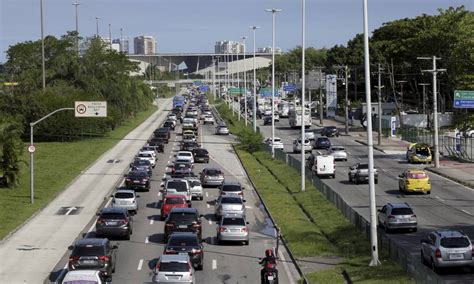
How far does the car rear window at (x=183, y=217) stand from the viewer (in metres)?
37.5

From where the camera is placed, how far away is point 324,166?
63219 millimetres

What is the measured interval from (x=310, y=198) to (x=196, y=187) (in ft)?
23.0

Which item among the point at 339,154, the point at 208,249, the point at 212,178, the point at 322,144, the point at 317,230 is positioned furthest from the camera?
the point at 322,144

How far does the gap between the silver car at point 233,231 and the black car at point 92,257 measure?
7.84 m

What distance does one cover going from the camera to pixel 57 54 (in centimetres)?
12362

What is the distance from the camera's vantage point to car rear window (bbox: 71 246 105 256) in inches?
1151

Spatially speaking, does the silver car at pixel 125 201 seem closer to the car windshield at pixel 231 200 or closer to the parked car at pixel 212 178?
the car windshield at pixel 231 200

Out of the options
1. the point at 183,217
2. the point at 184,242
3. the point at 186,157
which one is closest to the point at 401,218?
the point at 183,217

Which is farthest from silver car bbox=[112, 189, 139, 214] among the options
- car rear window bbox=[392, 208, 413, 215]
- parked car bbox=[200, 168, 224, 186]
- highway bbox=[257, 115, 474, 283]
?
car rear window bbox=[392, 208, 413, 215]

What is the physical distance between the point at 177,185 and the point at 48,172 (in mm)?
21731

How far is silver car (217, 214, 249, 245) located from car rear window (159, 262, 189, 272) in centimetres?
983

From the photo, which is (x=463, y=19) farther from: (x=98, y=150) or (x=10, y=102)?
(x=10, y=102)

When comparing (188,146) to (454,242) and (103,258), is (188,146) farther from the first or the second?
(454,242)

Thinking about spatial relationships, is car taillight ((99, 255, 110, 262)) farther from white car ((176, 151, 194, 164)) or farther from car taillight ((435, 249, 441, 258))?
white car ((176, 151, 194, 164))
